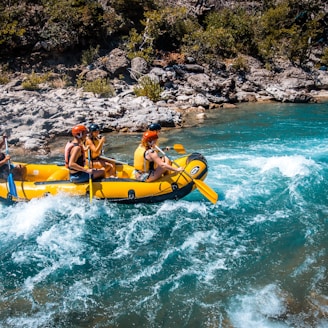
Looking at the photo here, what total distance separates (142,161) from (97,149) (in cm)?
98

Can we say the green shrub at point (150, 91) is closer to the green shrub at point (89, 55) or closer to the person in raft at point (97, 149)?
the green shrub at point (89, 55)

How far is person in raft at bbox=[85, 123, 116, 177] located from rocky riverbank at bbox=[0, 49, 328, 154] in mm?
3935

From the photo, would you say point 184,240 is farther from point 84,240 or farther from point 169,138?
point 169,138

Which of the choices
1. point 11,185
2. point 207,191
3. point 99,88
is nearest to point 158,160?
point 207,191

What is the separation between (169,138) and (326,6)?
1032 inches

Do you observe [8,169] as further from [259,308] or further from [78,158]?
[259,308]

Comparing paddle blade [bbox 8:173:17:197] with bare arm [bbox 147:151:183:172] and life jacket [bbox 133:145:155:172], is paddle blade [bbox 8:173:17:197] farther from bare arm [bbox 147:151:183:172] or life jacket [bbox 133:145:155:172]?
bare arm [bbox 147:151:183:172]

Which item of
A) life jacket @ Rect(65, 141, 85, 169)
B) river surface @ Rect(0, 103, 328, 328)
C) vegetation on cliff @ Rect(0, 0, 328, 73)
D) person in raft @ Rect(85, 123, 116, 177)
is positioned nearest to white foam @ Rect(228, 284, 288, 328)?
river surface @ Rect(0, 103, 328, 328)

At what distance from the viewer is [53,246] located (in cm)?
528

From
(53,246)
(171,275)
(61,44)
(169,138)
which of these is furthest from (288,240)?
(61,44)

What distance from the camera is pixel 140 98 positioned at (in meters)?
15.2

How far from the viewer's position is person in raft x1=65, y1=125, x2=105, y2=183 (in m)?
5.81

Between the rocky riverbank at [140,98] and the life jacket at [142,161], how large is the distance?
4.81 meters

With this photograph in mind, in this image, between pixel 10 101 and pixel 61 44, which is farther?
pixel 61 44
